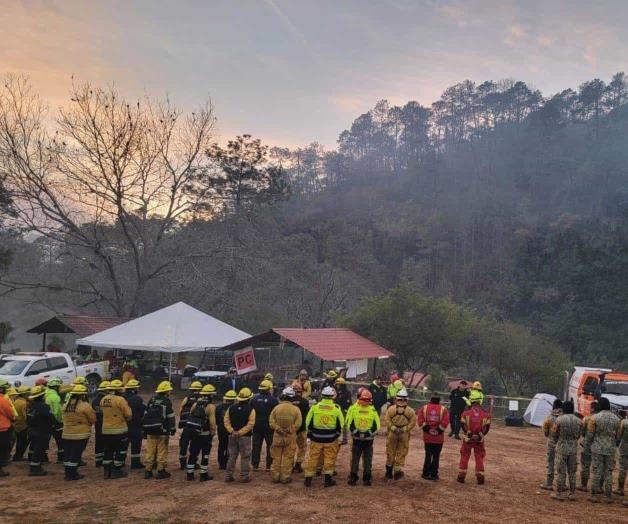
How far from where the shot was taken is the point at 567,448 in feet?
33.6

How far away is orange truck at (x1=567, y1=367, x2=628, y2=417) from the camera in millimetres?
17906

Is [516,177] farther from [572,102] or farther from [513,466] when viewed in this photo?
[513,466]

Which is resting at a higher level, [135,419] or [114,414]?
[114,414]

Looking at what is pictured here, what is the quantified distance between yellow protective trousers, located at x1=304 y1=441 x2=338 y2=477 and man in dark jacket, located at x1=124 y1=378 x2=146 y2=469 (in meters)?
3.58

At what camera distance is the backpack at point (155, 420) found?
10797mm

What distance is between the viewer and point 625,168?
91.4 meters

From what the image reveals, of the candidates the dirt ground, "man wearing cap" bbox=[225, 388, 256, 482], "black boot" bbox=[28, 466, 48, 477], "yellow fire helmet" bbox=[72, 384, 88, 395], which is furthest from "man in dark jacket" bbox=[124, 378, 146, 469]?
"man wearing cap" bbox=[225, 388, 256, 482]

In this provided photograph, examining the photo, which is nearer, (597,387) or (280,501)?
(280,501)

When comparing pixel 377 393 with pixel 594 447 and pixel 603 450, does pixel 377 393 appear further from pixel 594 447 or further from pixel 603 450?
pixel 603 450

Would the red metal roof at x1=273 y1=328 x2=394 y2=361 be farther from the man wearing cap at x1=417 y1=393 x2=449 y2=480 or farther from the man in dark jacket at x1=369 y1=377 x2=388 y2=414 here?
the man wearing cap at x1=417 y1=393 x2=449 y2=480

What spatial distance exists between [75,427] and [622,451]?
1021cm

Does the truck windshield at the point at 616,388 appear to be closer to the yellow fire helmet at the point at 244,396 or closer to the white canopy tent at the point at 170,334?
the yellow fire helmet at the point at 244,396

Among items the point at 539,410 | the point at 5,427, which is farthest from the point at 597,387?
the point at 5,427

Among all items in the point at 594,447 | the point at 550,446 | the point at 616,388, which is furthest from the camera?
the point at 616,388
